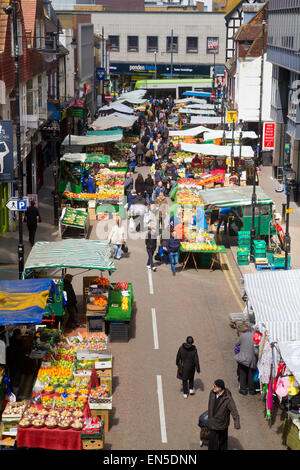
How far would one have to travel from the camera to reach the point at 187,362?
15.5 meters

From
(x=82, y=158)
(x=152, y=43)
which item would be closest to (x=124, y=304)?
(x=82, y=158)

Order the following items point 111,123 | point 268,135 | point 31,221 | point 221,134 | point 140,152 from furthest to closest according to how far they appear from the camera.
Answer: point 111,123
point 140,152
point 221,134
point 268,135
point 31,221

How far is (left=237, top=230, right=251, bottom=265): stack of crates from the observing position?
2591 cm

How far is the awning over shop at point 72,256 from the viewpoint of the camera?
1856cm

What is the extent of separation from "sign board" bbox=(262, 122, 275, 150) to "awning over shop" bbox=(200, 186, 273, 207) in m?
13.2

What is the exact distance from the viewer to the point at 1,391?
14984 millimetres

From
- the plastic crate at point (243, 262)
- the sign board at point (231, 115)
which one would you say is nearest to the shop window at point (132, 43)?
the sign board at point (231, 115)

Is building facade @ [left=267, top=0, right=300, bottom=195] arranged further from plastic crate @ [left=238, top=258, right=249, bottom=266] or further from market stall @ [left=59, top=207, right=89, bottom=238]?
market stall @ [left=59, top=207, right=89, bottom=238]

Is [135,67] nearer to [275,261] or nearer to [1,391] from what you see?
[275,261]

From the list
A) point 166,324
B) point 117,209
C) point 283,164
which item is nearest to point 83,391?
point 166,324

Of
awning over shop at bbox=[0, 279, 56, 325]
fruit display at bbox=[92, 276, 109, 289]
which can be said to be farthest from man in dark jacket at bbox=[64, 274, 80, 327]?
awning over shop at bbox=[0, 279, 56, 325]

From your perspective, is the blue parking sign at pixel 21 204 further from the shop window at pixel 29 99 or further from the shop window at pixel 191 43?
the shop window at pixel 191 43

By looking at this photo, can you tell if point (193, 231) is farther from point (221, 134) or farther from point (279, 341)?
point (221, 134)

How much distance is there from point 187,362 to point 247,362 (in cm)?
131
